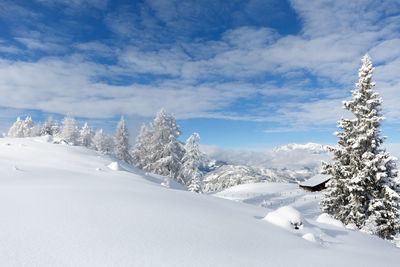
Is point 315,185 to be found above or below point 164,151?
below

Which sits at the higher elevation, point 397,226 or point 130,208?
point 130,208

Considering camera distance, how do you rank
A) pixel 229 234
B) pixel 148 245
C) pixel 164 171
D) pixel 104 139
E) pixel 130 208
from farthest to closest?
pixel 104 139 → pixel 164 171 → pixel 130 208 → pixel 229 234 → pixel 148 245

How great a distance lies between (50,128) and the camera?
57.3 metres

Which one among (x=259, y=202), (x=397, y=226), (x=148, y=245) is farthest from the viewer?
(x=259, y=202)

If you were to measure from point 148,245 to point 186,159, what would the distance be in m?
31.3

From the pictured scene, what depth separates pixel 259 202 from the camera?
29.7 m

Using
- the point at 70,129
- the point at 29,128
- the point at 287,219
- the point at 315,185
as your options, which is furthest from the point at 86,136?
the point at 287,219

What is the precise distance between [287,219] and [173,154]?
28.9 metres

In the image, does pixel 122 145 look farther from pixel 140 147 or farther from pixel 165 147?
pixel 165 147

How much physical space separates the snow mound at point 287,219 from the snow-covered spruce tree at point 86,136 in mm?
53159

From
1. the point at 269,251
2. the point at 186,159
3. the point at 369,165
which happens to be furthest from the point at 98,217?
the point at 186,159

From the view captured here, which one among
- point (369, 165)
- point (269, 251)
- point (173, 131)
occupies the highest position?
point (173, 131)

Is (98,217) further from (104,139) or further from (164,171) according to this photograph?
(104,139)

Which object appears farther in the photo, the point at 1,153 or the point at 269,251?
the point at 1,153
